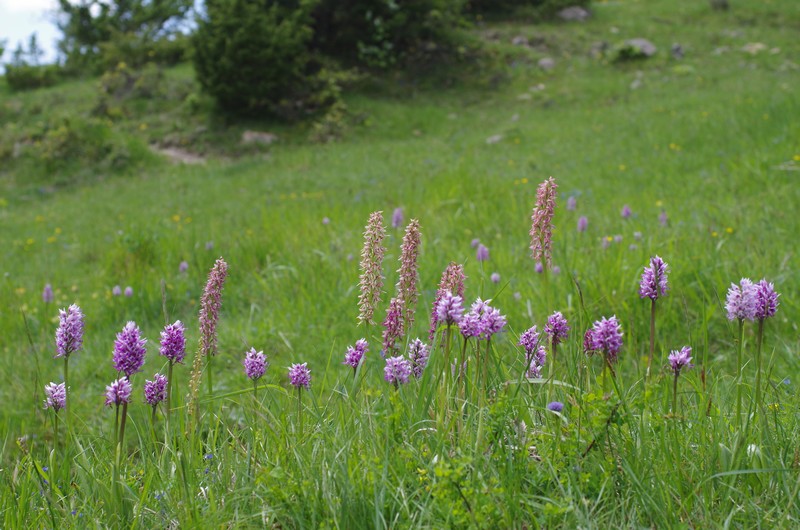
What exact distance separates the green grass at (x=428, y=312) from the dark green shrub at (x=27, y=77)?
25.5ft

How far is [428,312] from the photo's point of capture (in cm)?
302

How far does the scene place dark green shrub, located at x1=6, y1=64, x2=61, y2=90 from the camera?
71.3ft

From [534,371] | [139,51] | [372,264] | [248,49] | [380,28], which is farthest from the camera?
[139,51]

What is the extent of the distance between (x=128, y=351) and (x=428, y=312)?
149cm

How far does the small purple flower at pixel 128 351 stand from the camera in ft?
5.87

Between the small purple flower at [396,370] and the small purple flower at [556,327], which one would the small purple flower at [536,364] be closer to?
the small purple flower at [556,327]

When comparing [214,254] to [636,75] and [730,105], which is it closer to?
[730,105]

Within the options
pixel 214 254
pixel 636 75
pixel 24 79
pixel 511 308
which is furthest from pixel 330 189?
pixel 24 79

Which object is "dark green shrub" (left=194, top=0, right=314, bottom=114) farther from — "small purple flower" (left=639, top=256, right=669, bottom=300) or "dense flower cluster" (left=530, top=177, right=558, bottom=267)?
"small purple flower" (left=639, top=256, right=669, bottom=300)

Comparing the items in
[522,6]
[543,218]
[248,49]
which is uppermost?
[522,6]

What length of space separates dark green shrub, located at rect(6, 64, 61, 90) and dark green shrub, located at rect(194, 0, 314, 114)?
9197mm

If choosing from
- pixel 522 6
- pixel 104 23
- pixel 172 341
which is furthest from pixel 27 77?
pixel 172 341

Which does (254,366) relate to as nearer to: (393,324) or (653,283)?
(393,324)

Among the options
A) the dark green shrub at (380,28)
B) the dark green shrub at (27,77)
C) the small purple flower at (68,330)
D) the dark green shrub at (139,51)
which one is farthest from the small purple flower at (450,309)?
the dark green shrub at (27,77)
